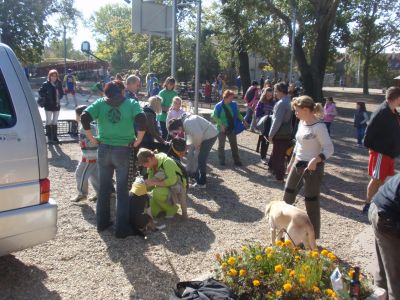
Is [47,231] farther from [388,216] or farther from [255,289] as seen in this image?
[388,216]

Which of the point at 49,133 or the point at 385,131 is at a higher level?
the point at 385,131

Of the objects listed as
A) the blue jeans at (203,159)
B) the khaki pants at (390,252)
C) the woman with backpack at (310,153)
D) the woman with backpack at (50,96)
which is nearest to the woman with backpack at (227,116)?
the blue jeans at (203,159)

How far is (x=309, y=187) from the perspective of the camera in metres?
4.90

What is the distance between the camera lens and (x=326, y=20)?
696 inches

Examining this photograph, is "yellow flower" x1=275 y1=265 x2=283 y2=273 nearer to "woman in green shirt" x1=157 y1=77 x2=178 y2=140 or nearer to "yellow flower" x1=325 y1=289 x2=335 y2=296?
"yellow flower" x1=325 y1=289 x2=335 y2=296

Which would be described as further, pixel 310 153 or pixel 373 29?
pixel 373 29

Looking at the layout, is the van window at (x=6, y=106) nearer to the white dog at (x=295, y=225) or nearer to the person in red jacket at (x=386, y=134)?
the white dog at (x=295, y=225)

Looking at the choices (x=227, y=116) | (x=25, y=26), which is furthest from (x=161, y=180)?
(x=25, y=26)

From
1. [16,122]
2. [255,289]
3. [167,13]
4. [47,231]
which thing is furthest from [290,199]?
[167,13]

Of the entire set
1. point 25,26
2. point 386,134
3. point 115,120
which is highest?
point 25,26

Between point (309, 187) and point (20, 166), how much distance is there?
303 centimetres

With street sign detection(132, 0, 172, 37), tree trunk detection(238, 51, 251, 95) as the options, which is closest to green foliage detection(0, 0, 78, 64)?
tree trunk detection(238, 51, 251, 95)

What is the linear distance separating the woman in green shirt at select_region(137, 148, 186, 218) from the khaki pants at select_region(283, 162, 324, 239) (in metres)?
1.49

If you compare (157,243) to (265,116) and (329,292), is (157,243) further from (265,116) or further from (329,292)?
(265,116)
